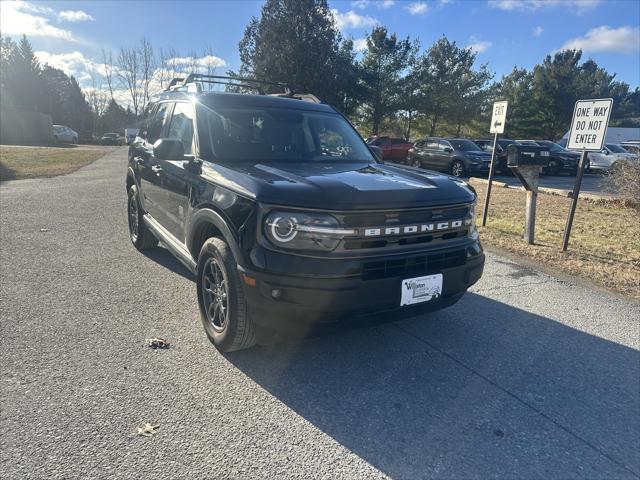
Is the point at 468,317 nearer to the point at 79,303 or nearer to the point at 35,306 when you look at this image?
the point at 79,303

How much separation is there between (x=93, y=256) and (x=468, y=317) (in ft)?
14.7

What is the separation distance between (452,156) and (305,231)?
16.8m

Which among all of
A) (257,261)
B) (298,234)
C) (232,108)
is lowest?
(257,261)

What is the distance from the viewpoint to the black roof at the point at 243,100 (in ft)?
13.3

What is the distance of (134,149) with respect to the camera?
5844 millimetres

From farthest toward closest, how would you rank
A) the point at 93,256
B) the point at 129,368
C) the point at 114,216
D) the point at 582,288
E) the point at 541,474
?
the point at 114,216 → the point at 93,256 → the point at 582,288 → the point at 129,368 → the point at 541,474

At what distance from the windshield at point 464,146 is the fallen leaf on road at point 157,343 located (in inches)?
661

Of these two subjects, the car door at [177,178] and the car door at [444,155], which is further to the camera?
the car door at [444,155]

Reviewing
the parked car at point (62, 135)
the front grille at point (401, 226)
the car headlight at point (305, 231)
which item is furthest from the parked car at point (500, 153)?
the parked car at point (62, 135)

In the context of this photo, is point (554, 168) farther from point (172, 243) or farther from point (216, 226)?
point (216, 226)

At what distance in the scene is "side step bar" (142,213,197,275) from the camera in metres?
3.80

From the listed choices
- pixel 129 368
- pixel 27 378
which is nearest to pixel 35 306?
pixel 27 378

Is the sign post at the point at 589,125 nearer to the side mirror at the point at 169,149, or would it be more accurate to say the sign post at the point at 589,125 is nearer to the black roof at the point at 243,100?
the black roof at the point at 243,100

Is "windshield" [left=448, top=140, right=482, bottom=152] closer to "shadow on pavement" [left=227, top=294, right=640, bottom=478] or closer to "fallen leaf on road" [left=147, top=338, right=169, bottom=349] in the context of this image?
"shadow on pavement" [left=227, top=294, right=640, bottom=478]
